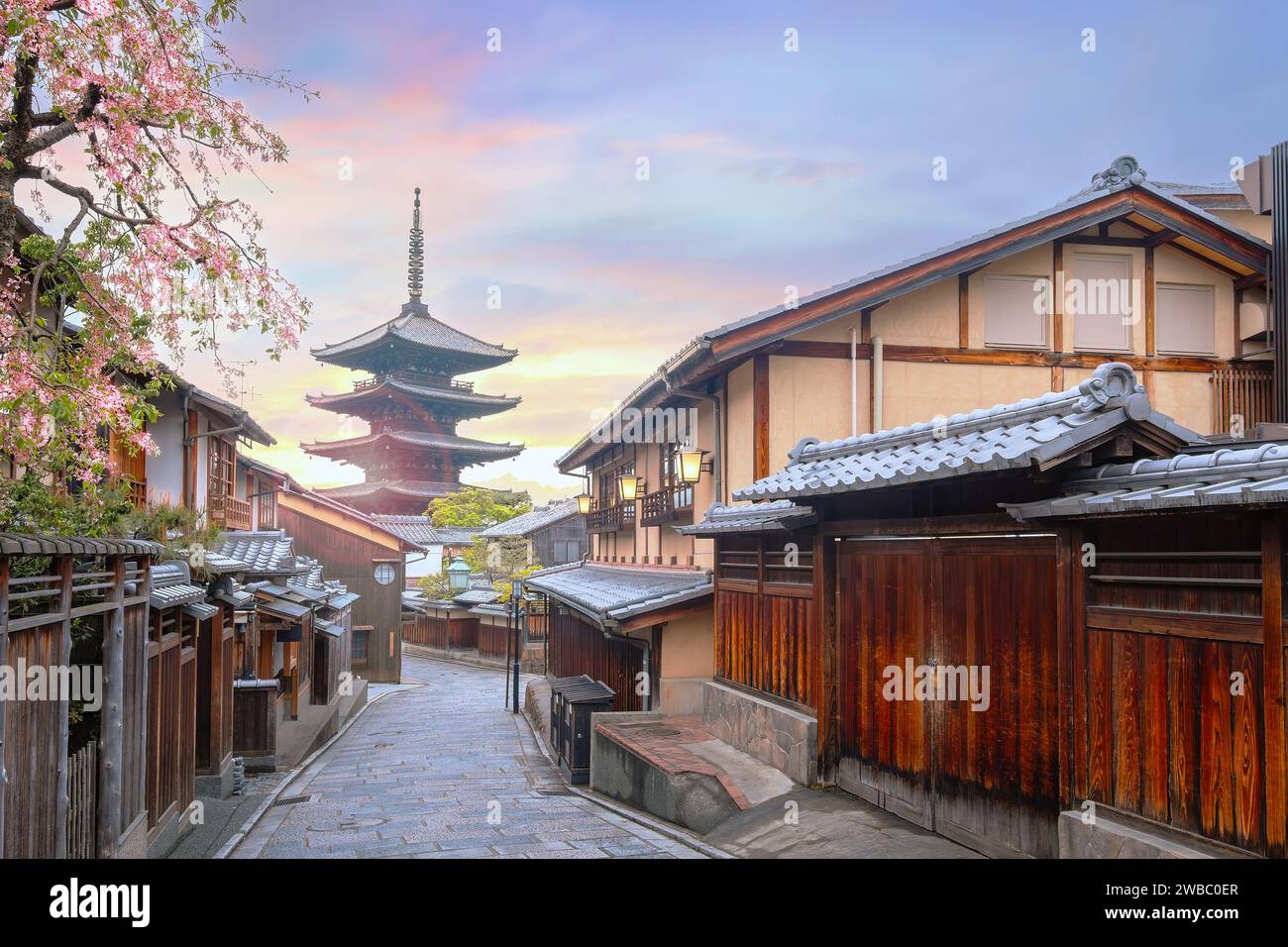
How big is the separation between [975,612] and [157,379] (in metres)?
7.75

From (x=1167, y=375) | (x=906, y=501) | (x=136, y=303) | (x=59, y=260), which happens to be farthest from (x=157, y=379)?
(x=1167, y=375)

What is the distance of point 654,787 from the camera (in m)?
→ 13.2

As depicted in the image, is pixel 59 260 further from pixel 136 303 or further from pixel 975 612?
pixel 975 612

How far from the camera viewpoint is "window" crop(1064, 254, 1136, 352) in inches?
653

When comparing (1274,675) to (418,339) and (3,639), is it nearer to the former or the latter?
(3,639)

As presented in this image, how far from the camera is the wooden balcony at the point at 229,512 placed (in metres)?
24.2

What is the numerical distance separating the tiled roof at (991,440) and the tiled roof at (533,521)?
39.0 m

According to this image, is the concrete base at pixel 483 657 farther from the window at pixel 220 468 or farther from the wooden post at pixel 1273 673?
the wooden post at pixel 1273 673

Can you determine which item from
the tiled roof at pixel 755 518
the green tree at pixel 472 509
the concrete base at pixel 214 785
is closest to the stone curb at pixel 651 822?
the tiled roof at pixel 755 518

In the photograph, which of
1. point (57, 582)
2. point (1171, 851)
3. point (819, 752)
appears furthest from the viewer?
point (819, 752)

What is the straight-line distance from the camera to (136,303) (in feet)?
27.9

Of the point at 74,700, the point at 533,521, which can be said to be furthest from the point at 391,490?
the point at 74,700

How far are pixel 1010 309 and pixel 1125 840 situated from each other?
452 inches

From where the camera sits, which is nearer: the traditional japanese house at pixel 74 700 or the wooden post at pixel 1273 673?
the wooden post at pixel 1273 673
